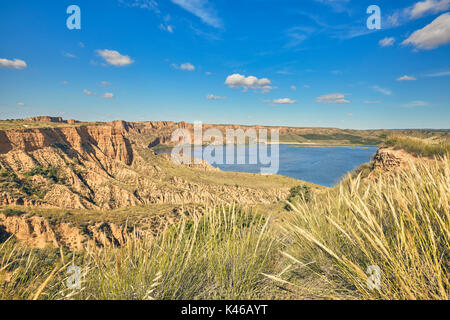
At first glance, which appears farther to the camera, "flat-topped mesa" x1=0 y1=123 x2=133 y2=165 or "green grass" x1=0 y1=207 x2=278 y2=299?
"flat-topped mesa" x1=0 y1=123 x2=133 y2=165

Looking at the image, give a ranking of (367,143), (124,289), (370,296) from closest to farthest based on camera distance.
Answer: (370,296) → (124,289) → (367,143)

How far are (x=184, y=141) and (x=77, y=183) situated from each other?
6201 inches

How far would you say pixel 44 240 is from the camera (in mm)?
22875

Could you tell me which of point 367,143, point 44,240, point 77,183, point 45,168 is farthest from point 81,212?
point 367,143

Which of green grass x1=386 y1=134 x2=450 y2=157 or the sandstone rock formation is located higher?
green grass x1=386 y1=134 x2=450 y2=157

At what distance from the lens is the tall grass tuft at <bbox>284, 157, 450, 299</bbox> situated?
1214 millimetres

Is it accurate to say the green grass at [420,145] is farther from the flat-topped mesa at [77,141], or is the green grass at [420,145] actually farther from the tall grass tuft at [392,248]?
the flat-topped mesa at [77,141]

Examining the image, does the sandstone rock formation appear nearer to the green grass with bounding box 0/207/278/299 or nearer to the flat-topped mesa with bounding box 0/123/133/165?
the flat-topped mesa with bounding box 0/123/133/165

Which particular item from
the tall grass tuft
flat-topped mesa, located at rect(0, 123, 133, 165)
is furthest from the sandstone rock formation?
the tall grass tuft

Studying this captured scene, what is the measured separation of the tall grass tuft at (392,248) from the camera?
1.21 metres

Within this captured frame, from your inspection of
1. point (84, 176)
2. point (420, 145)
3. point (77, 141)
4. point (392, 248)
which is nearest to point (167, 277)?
point (392, 248)

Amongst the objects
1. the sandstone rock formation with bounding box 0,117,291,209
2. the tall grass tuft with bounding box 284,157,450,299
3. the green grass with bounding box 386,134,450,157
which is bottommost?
the sandstone rock formation with bounding box 0,117,291,209

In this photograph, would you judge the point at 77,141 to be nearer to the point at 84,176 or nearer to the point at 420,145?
the point at 84,176
